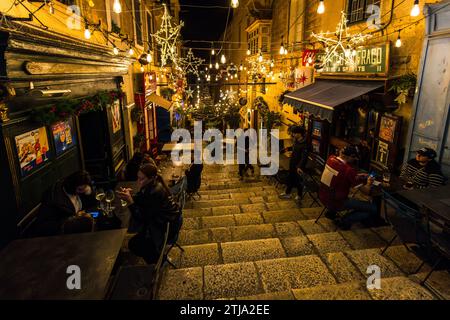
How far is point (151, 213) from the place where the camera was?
4176 millimetres

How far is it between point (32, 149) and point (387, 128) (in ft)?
29.7

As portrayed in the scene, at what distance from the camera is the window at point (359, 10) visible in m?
8.84

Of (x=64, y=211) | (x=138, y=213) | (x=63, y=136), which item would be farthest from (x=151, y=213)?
(x=63, y=136)

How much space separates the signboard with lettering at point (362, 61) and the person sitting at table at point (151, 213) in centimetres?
743

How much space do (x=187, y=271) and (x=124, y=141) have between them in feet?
26.6

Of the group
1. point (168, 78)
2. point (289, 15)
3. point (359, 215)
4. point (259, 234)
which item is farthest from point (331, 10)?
point (168, 78)

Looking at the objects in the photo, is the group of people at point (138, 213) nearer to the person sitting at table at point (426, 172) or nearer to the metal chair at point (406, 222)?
the metal chair at point (406, 222)

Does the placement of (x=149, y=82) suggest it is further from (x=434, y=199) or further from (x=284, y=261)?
(x=434, y=199)

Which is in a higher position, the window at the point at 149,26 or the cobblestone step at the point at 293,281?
the window at the point at 149,26

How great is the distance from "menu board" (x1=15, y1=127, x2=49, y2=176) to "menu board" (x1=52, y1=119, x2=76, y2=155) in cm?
48

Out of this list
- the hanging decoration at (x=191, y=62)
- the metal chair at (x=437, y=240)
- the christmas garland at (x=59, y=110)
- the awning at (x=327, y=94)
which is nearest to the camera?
the metal chair at (x=437, y=240)

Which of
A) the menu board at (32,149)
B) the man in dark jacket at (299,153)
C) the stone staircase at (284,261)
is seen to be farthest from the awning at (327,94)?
the menu board at (32,149)

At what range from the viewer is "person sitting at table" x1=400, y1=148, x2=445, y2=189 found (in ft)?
19.7

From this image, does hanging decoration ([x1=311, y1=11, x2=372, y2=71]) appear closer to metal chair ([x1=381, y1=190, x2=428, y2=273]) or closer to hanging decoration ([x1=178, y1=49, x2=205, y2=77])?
metal chair ([x1=381, y1=190, x2=428, y2=273])
